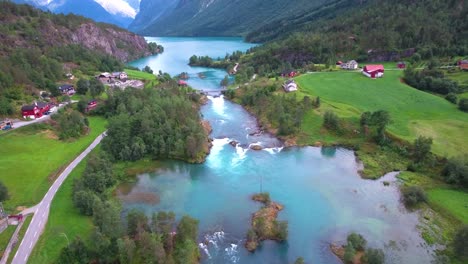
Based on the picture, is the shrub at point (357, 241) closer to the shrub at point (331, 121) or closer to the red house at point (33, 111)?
the shrub at point (331, 121)

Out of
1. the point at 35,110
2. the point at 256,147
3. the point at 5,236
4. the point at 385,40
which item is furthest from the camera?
the point at 385,40

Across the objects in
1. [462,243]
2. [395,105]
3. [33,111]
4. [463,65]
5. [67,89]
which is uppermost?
[33,111]

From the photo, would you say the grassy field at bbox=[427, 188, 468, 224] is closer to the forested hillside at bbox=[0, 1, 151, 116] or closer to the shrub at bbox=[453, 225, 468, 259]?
the shrub at bbox=[453, 225, 468, 259]

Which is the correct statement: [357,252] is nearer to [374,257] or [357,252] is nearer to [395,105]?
[374,257]

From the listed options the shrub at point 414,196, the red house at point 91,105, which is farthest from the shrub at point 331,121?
the red house at point 91,105

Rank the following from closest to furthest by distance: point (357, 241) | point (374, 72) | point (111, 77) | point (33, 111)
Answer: point (357, 241)
point (33, 111)
point (374, 72)
point (111, 77)

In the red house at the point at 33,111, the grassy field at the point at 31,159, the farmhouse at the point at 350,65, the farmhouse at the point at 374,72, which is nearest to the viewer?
the grassy field at the point at 31,159

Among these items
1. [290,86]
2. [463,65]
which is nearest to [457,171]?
[290,86]
